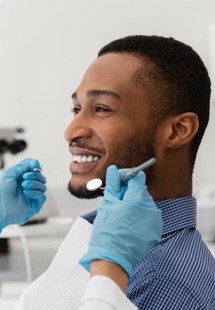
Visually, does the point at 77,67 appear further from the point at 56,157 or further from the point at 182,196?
the point at 182,196

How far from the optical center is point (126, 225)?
0.98 meters

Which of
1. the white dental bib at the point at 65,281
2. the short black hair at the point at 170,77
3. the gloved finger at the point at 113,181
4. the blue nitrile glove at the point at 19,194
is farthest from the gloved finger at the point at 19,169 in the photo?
the gloved finger at the point at 113,181

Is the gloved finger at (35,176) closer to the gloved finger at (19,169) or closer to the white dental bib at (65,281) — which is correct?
the gloved finger at (19,169)

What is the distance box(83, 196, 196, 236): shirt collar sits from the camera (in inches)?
45.3

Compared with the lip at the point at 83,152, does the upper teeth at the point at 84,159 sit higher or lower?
lower

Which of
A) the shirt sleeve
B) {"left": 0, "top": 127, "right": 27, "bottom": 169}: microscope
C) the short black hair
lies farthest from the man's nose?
{"left": 0, "top": 127, "right": 27, "bottom": 169}: microscope

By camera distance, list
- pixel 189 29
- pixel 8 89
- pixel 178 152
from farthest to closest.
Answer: pixel 8 89
pixel 189 29
pixel 178 152

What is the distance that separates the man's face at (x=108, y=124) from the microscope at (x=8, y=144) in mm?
1150

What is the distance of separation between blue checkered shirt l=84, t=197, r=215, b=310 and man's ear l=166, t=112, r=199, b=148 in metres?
0.11

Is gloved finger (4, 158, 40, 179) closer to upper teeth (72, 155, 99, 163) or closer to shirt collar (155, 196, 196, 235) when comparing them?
upper teeth (72, 155, 99, 163)

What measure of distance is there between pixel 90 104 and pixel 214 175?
4.95ft

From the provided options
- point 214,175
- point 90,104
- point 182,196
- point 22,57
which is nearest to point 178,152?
point 182,196

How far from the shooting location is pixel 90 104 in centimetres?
121

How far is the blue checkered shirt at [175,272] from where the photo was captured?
100 cm
